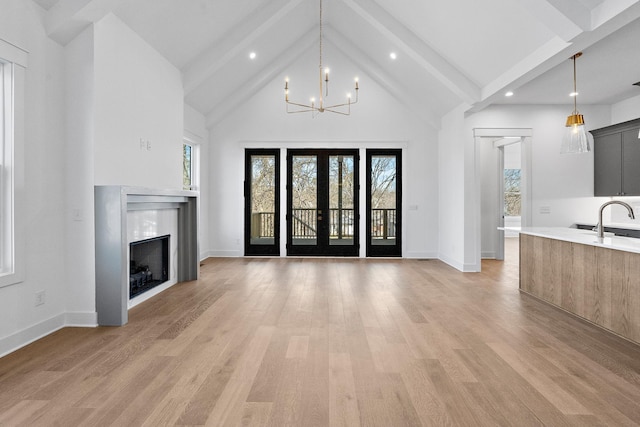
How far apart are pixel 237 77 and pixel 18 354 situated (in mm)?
5372

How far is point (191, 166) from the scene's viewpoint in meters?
7.47

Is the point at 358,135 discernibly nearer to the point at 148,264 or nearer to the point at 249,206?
the point at 249,206

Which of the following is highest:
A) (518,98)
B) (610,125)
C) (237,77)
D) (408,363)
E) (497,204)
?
(237,77)

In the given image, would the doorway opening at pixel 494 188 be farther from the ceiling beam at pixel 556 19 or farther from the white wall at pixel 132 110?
the white wall at pixel 132 110

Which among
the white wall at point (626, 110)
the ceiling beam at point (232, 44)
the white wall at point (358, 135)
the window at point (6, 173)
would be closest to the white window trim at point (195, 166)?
the white wall at point (358, 135)

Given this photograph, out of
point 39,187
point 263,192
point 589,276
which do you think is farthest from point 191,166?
point 589,276

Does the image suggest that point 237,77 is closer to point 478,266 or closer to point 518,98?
point 518,98

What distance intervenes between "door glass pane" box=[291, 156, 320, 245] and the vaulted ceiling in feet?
5.72

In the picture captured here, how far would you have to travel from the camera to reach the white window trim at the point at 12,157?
10.1 feet

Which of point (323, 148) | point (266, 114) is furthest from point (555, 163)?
point (266, 114)

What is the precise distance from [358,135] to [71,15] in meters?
5.45

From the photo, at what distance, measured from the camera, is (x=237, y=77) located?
6.95 m

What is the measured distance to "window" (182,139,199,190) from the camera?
726 centimetres

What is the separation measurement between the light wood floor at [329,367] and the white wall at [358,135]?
3551 millimetres
